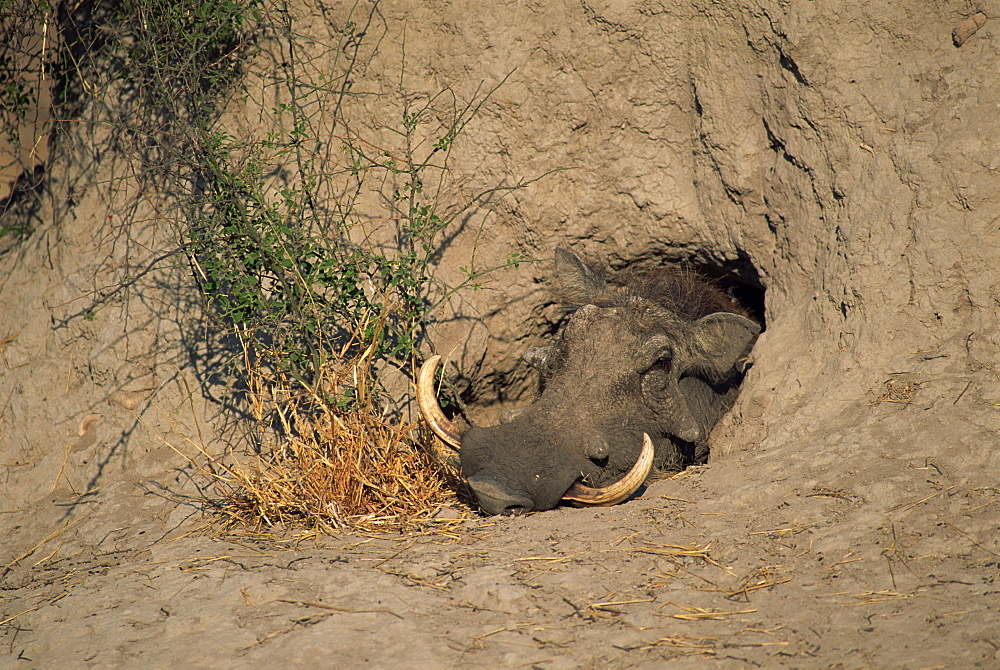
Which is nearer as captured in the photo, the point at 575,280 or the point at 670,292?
the point at 575,280

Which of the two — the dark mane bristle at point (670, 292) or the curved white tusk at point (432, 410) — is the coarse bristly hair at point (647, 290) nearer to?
the dark mane bristle at point (670, 292)

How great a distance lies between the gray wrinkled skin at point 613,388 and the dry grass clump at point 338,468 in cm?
47

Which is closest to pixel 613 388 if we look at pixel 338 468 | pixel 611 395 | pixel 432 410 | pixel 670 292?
pixel 611 395

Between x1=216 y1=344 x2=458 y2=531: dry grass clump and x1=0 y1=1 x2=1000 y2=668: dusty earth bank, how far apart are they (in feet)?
0.77

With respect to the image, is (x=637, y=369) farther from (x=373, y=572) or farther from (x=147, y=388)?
(x=147, y=388)

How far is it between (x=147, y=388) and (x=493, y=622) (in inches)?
106

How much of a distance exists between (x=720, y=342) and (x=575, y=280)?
0.90m

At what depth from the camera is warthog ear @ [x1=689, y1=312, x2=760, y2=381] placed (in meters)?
4.22

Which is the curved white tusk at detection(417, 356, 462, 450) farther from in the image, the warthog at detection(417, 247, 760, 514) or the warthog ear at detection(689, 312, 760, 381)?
the warthog ear at detection(689, 312, 760, 381)

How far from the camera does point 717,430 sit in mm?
4121

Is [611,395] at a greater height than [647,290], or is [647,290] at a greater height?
[647,290]

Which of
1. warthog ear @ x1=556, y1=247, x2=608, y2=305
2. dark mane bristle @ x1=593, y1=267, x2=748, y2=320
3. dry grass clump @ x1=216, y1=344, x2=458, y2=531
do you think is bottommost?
dry grass clump @ x1=216, y1=344, x2=458, y2=531

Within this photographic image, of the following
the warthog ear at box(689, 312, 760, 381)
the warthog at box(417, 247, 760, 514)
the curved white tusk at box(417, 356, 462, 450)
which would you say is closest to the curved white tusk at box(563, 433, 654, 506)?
the warthog at box(417, 247, 760, 514)

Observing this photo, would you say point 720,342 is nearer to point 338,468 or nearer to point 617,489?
point 617,489
